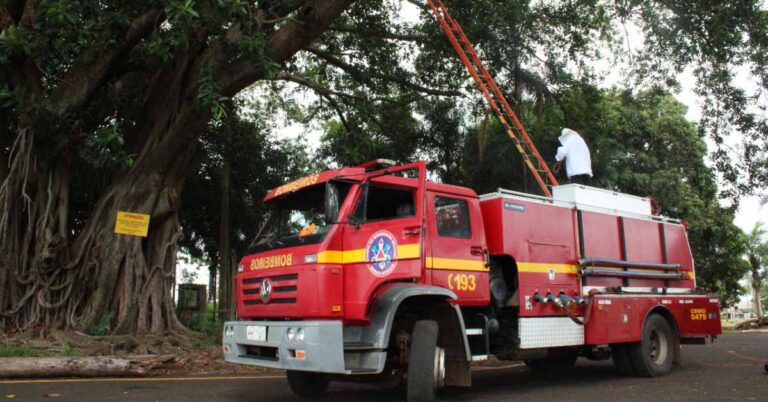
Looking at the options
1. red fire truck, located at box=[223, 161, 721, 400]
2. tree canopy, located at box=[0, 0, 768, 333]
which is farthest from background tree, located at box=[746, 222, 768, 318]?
red fire truck, located at box=[223, 161, 721, 400]

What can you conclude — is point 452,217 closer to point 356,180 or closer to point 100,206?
point 356,180

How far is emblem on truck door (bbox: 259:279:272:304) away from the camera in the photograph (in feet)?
22.6

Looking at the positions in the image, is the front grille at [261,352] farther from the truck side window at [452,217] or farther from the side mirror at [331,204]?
the truck side window at [452,217]

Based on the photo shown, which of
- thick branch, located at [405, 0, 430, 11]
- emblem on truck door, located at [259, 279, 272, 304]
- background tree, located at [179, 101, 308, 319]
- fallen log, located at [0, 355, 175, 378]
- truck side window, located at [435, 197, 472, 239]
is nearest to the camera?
emblem on truck door, located at [259, 279, 272, 304]

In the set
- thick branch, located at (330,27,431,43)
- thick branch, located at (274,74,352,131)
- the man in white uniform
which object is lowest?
the man in white uniform

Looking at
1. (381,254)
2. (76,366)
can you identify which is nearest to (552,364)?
(381,254)

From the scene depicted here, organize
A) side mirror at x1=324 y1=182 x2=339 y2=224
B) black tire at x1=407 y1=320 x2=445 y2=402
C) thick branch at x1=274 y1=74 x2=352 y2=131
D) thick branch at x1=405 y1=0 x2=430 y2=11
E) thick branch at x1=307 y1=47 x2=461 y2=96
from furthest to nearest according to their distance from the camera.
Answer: thick branch at x1=307 y1=47 x2=461 y2=96, thick branch at x1=274 y1=74 x2=352 y2=131, thick branch at x1=405 y1=0 x2=430 y2=11, side mirror at x1=324 y1=182 x2=339 y2=224, black tire at x1=407 y1=320 x2=445 y2=402

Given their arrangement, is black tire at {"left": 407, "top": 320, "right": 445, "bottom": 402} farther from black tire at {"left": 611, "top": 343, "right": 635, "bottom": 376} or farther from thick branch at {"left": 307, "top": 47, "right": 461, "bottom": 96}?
thick branch at {"left": 307, "top": 47, "right": 461, "bottom": 96}

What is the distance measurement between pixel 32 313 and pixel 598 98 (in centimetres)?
1318

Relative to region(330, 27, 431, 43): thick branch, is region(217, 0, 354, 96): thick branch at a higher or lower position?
lower

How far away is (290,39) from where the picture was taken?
11.1 meters

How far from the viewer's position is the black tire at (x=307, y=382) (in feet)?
24.8

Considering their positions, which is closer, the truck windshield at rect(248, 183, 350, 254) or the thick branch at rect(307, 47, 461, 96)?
the truck windshield at rect(248, 183, 350, 254)

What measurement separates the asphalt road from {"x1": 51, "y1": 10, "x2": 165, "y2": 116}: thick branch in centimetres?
526
